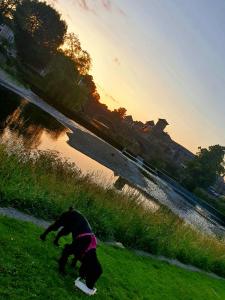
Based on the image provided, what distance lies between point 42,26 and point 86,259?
396 ft

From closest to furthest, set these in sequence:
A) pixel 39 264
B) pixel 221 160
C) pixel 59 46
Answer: pixel 39 264
pixel 59 46
pixel 221 160

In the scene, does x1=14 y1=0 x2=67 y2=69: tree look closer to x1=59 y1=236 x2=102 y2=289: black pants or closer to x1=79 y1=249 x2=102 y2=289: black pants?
x1=59 y1=236 x2=102 y2=289: black pants

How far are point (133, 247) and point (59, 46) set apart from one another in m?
111

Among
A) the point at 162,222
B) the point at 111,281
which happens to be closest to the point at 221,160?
the point at 162,222

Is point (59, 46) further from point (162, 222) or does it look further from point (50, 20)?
point (162, 222)

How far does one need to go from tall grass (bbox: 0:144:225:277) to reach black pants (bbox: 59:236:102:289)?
413 centimetres

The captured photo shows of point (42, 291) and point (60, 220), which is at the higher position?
point (60, 220)

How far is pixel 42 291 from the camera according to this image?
9.59 metres

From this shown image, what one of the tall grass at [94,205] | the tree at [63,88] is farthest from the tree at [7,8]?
the tall grass at [94,205]

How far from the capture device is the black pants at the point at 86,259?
10.7m

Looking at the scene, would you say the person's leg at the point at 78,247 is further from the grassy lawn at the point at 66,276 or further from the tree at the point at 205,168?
the tree at the point at 205,168

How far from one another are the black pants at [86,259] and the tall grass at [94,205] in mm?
4130

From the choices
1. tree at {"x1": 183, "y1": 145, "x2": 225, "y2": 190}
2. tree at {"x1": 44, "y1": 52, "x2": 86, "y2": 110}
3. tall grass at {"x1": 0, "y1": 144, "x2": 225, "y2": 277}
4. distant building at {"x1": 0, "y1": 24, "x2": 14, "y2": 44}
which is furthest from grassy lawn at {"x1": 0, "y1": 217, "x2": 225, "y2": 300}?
tree at {"x1": 183, "y1": 145, "x2": 225, "y2": 190}

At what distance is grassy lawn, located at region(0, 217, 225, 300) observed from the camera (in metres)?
9.50
